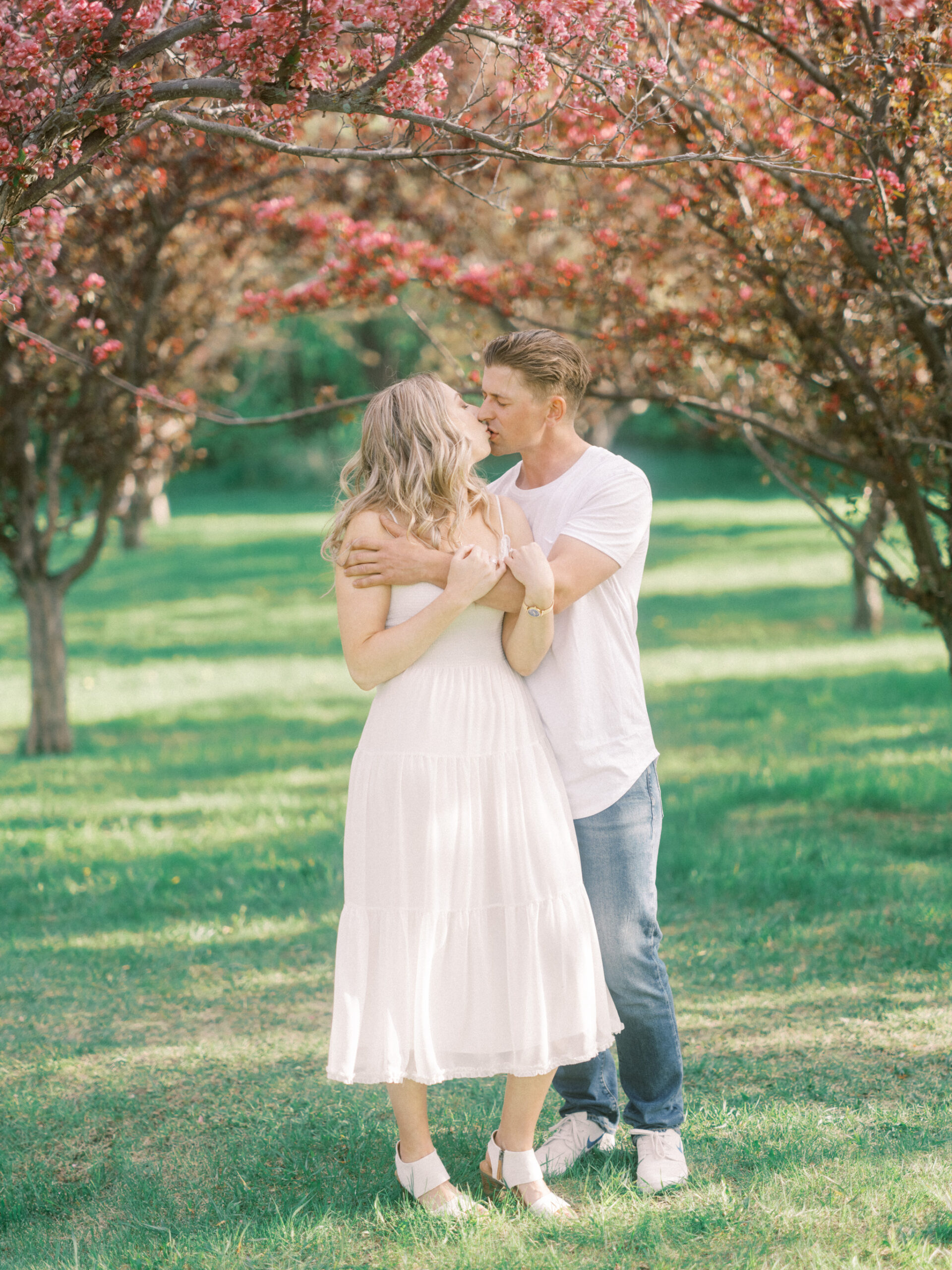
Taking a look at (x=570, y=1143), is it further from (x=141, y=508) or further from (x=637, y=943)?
(x=141, y=508)

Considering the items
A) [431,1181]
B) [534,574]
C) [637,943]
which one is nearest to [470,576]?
[534,574]

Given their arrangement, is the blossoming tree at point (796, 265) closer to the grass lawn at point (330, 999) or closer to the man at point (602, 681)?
the man at point (602, 681)

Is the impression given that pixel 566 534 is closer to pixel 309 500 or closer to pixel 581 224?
pixel 581 224

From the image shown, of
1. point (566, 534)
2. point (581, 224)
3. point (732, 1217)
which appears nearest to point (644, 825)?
point (566, 534)

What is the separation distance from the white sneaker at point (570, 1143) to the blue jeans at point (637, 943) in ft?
0.48

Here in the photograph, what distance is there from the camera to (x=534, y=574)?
2699 mm

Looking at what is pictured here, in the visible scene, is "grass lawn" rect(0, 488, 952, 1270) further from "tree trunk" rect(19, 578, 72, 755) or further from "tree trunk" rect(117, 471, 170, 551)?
"tree trunk" rect(117, 471, 170, 551)

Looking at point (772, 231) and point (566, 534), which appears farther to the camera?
point (772, 231)

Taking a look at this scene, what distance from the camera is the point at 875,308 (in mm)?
5289

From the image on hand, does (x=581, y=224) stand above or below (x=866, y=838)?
above

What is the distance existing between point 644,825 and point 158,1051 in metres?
2.06

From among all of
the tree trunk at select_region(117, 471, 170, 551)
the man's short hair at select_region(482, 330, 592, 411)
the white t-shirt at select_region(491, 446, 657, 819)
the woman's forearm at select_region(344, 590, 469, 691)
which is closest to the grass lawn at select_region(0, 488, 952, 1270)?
the white t-shirt at select_region(491, 446, 657, 819)

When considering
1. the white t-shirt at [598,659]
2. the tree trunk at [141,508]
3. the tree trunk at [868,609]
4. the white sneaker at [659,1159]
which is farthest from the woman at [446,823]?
the tree trunk at [868,609]

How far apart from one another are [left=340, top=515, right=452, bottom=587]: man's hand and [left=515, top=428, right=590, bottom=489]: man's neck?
0.45m
